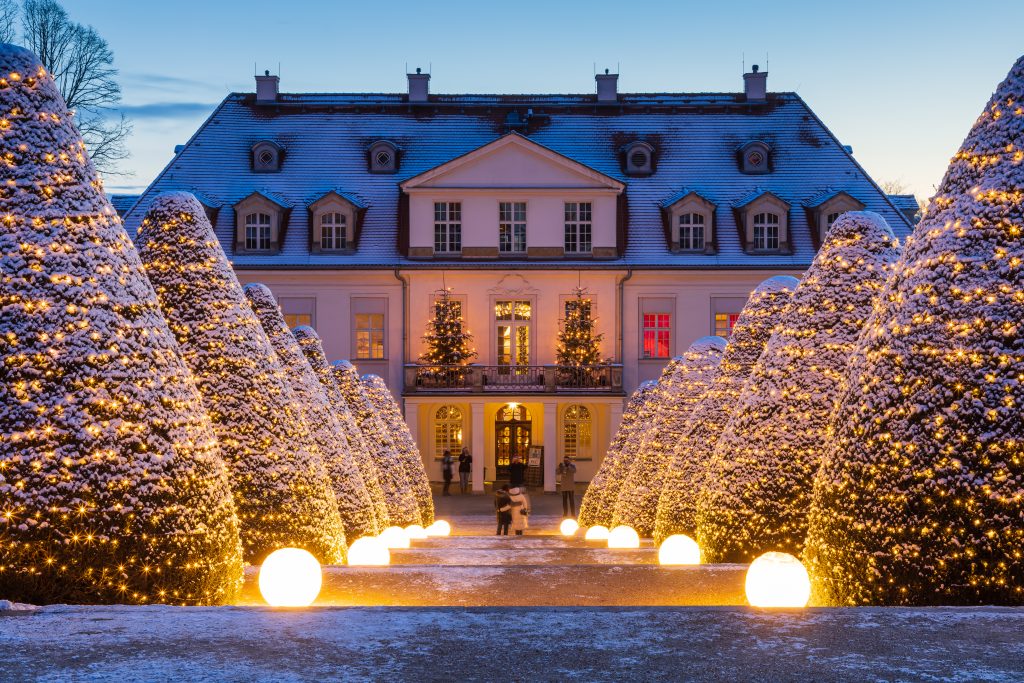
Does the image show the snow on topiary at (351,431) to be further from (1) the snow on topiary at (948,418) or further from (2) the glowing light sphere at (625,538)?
(1) the snow on topiary at (948,418)

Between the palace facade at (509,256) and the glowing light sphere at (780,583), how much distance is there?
90.5ft

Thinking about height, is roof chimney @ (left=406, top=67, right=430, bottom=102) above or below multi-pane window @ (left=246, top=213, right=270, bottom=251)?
above

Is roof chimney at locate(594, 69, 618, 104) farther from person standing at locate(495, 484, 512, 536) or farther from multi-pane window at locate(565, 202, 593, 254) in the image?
person standing at locate(495, 484, 512, 536)

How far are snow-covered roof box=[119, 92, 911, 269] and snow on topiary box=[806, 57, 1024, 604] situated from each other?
28.9 metres

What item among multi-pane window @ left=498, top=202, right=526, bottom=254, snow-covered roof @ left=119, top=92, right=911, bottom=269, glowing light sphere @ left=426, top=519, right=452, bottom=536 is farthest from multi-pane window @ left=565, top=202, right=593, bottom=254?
glowing light sphere @ left=426, top=519, right=452, bottom=536

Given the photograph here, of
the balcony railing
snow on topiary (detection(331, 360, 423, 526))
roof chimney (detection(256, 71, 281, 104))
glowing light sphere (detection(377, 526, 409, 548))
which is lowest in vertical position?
glowing light sphere (detection(377, 526, 409, 548))

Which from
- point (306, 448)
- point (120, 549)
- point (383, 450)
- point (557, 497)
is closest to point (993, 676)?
point (120, 549)

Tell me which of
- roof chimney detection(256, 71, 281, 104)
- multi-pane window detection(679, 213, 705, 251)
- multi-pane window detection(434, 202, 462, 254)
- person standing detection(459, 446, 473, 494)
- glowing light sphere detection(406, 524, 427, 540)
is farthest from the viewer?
roof chimney detection(256, 71, 281, 104)

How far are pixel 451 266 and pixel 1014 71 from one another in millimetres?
29188

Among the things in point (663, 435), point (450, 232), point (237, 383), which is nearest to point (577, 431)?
point (450, 232)

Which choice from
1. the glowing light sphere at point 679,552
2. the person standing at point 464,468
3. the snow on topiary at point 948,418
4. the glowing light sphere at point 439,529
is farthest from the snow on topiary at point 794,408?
the person standing at point 464,468

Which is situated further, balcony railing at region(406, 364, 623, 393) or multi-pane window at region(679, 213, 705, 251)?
multi-pane window at region(679, 213, 705, 251)

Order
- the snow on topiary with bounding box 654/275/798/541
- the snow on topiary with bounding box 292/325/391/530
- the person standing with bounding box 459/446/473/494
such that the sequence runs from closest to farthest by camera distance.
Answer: the snow on topiary with bounding box 654/275/798/541 → the snow on topiary with bounding box 292/325/391/530 → the person standing with bounding box 459/446/473/494

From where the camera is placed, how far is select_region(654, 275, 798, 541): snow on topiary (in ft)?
38.6
